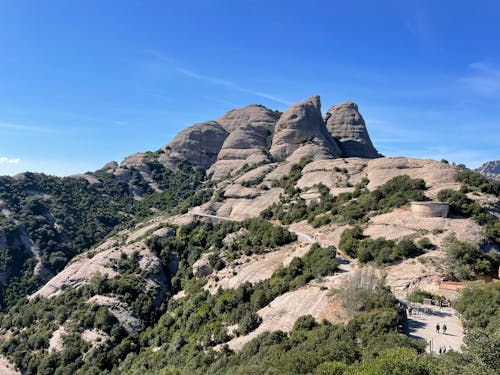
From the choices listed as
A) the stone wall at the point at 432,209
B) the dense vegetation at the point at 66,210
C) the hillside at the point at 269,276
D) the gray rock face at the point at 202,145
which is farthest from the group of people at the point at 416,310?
the gray rock face at the point at 202,145

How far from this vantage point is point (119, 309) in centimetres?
4494

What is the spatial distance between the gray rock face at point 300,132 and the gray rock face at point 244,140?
5582 mm

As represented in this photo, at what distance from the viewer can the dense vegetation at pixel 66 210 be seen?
77125mm

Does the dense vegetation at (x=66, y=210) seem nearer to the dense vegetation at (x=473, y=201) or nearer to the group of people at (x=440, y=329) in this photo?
the dense vegetation at (x=473, y=201)

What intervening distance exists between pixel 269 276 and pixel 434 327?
18.3 m

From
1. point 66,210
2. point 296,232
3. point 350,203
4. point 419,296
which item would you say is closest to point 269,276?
point 296,232

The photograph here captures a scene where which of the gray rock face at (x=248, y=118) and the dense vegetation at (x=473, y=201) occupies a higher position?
the gray rock face at (x=248, y=118)

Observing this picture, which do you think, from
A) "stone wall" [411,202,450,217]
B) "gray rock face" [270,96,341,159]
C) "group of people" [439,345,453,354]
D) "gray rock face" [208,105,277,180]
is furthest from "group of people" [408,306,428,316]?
"gray rock face" [208,105,277,180]

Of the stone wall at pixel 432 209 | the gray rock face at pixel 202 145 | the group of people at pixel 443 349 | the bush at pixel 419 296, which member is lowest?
the group of people at pixel 443 349

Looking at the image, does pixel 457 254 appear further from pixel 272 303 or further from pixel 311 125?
pixel 311 125

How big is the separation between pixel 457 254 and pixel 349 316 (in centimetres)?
1305

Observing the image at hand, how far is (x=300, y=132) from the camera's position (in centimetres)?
9619

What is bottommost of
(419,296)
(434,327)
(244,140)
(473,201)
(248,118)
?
(434,327)

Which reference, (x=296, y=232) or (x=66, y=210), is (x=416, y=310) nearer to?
(x=296, y=232)
